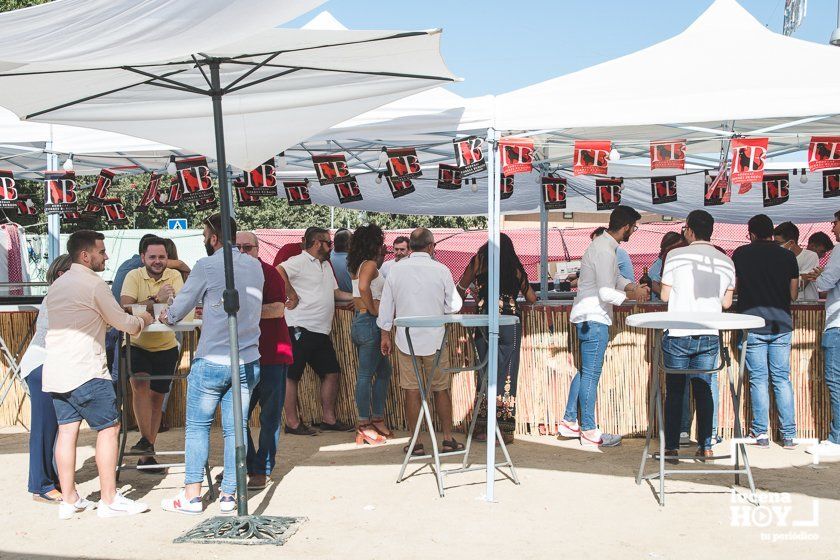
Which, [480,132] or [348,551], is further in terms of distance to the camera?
[480,132]

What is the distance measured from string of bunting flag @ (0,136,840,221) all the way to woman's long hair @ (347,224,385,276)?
2.75 feet

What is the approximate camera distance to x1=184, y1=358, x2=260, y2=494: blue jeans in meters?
4.80

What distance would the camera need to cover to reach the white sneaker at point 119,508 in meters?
4.91

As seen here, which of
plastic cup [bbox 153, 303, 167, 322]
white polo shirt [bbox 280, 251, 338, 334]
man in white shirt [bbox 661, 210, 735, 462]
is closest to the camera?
plastic cup [bbox 153, 303, 167, 322]

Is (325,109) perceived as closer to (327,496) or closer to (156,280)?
(156,280)

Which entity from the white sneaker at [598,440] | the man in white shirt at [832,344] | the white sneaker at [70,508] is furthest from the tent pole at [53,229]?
the man in white shirt at [832,344]

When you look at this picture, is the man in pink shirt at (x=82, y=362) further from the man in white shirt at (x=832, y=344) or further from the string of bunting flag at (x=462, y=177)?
the man in white shirt at (x=832, y=344)

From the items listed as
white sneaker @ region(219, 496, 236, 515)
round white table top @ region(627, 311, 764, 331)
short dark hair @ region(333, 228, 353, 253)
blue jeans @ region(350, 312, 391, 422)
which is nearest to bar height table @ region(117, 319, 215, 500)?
white sneaker @ region(219, 496, 236, 515)

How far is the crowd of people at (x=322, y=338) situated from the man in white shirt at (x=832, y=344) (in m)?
0.01

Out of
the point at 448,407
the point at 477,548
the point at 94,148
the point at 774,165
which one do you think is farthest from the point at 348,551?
the point at 774,165

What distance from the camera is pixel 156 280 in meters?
6.20

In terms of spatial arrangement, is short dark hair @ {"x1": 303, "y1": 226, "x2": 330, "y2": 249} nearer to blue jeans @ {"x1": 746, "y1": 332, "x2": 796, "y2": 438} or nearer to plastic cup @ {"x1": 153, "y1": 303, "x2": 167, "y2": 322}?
plastic cup @ {"x1": 153, "y1": 303, "x2": 167, "y2": 322}

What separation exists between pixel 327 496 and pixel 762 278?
343cm

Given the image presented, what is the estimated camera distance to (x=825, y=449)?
6348mm
